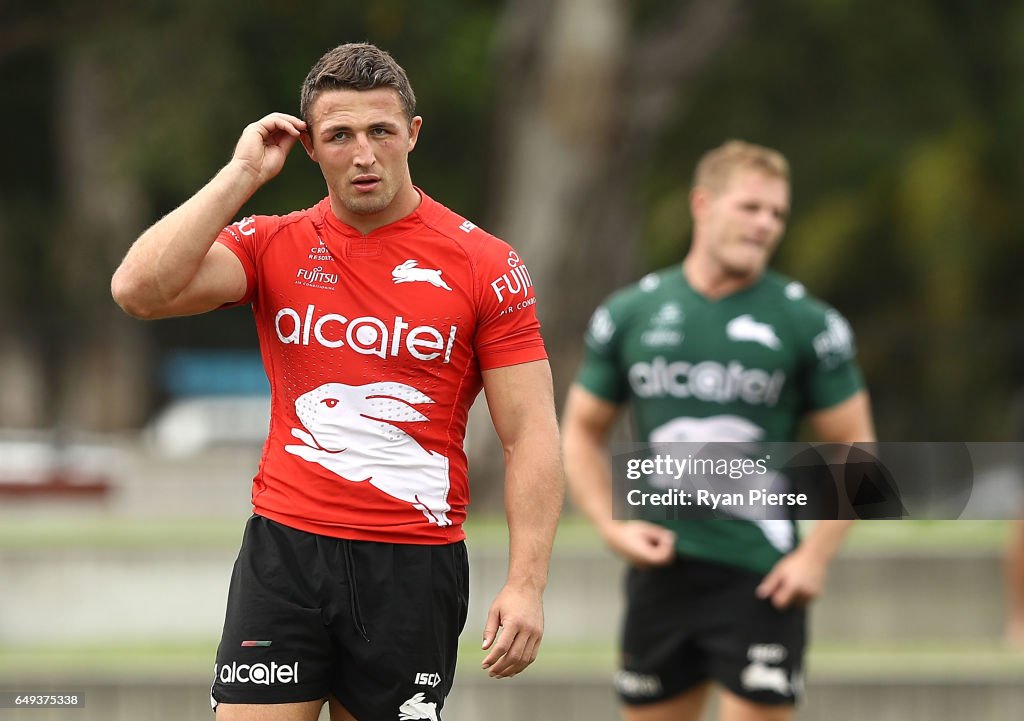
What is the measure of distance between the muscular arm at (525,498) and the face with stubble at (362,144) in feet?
1.72

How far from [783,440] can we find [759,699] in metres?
0.87

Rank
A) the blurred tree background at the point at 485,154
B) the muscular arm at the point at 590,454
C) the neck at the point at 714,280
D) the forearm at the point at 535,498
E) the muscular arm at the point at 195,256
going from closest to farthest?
the muscular arm at the point at 195,256 < the forearm at the point at 535,498 < the neck at the point at 714,280 < the muscular arm at the point at 590,454 < the blurred tree background at the point at 485,154

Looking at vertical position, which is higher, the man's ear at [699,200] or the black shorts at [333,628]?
the man's ear at [699,200]

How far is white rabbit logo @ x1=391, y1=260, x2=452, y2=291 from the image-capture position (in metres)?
4.43

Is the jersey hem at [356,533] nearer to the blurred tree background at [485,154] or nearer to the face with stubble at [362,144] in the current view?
the face with stubble at [362,144]

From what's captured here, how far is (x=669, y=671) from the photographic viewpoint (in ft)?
20.0

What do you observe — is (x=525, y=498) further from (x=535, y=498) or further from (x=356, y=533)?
(x=356, y=533)

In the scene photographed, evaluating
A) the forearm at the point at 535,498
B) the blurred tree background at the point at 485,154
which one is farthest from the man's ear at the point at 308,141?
the blurred tree background at the point at 485,154

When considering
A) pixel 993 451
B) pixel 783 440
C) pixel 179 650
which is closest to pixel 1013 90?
pixel 993 451

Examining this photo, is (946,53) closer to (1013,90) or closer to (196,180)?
(1013,90)

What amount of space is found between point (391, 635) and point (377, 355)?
68 cm

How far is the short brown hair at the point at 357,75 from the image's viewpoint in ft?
14.2

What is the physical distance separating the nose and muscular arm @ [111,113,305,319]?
0.21m

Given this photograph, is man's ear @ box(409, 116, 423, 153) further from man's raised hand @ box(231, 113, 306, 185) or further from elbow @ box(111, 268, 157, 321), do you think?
elbow @ box(111, 268, 157, 321)
